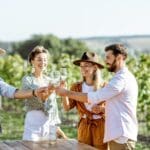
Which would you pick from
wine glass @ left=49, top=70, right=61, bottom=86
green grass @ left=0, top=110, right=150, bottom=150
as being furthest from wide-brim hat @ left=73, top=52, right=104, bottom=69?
green grass @ left=0, top=110, right=150, bottom=150

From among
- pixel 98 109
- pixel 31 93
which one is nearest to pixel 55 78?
pixel 31 93

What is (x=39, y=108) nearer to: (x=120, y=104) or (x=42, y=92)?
(x=42, y=92)

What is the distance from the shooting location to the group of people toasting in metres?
4.71

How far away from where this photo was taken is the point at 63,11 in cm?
2636

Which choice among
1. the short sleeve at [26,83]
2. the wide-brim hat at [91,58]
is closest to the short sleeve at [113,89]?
the wide-brim hat at [91,58]

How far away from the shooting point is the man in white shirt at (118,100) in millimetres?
4676

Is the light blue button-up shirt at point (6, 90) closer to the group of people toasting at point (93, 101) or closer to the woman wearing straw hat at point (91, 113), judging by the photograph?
the group of people toasting at point (93, 101)

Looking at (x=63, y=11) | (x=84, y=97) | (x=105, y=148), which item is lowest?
(x=105, y=148)

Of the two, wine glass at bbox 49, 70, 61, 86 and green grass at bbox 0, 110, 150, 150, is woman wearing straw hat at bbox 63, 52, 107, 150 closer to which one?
wine glass at bbox 49, 70, 61, 86

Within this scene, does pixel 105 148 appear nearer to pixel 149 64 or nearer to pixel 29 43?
pixel 149 64

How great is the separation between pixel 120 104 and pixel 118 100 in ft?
0.10

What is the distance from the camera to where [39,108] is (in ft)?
17.8

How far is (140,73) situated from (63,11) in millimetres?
16771

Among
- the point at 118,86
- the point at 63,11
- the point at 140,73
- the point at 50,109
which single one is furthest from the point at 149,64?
the point at 63,11
